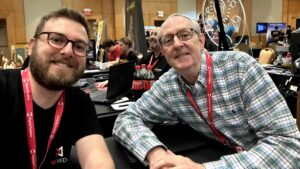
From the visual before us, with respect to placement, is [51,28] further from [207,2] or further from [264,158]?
[207,2]

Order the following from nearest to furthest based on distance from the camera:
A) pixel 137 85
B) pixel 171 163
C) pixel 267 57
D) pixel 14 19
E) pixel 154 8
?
pixel 171 163, pixel 137 85, pixel 267 57, pixel 14 19, pixel 154 8

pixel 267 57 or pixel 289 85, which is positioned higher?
pixel 267 57

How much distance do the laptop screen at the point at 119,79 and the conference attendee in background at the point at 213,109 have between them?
653 mm

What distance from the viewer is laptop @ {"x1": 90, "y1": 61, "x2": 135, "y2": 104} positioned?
2.07 meters

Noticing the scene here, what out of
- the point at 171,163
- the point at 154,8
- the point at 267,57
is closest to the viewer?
the point at 171,163

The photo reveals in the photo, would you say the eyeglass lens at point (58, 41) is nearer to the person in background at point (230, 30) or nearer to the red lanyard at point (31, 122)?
the red lanyard at point (31, 122)

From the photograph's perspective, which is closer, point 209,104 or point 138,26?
point 209,104

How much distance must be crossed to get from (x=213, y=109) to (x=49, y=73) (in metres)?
0.70

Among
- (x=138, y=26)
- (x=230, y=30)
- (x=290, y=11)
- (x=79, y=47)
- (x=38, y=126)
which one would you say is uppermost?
(x=290, y=11)

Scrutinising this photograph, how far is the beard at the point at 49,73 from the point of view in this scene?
116cm

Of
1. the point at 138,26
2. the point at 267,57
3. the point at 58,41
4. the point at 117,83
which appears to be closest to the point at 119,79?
the point at 117,83

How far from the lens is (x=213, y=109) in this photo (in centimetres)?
126

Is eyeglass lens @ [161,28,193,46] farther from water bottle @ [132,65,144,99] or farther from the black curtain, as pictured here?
the black curtain

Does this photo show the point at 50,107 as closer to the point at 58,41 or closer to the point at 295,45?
the point at 58,41
